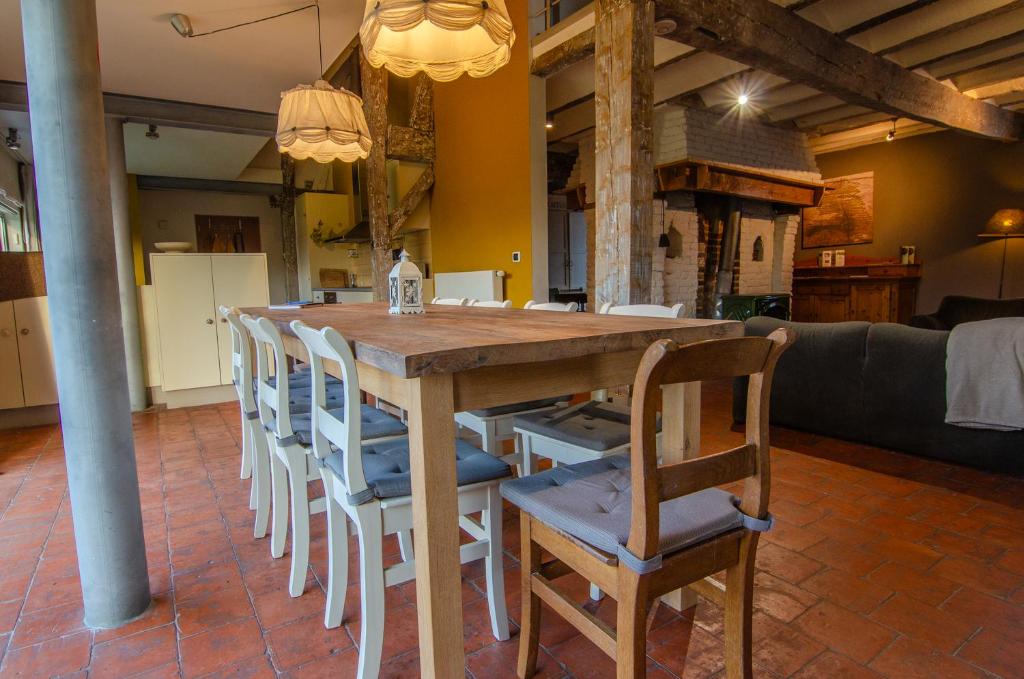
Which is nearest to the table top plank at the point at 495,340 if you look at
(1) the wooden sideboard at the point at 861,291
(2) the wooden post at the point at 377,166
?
(2) the wooden post at the point at 377,166

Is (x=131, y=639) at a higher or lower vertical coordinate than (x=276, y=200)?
lower

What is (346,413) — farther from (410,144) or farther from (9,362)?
(410,144)

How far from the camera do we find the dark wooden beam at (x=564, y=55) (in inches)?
158

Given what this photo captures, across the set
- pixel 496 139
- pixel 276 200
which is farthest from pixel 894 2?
pixel 276 200

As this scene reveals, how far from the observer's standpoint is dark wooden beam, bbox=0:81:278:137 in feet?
16.0

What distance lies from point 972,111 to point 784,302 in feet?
9.02

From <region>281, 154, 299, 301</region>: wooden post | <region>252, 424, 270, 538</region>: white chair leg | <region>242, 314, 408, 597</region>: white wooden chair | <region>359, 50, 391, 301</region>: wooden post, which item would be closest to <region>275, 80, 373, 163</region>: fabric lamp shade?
<region>242, 314, 408, 597</region>: white wooden chair

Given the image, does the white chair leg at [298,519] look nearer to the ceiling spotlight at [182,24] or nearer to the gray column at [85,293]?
the gray column at [85,293]

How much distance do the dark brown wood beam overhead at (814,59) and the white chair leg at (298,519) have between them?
2954 millimetres

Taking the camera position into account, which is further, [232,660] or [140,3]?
[140,3]

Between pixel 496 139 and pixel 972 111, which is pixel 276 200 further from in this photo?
pixel 972 111

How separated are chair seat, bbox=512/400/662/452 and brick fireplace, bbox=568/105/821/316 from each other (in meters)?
4.24

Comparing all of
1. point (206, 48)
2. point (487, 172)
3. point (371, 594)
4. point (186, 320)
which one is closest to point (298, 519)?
point (371, 594)

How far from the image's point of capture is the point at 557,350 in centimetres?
118
